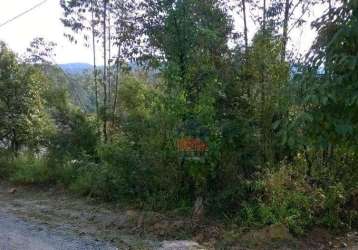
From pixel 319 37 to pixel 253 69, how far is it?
3510 millimetres

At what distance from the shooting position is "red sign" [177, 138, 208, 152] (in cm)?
585

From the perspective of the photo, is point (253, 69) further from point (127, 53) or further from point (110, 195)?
point (127, 53)

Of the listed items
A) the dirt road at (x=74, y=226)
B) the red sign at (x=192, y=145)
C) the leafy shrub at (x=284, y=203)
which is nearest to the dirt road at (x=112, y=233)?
the dirt road at (x=74, y=226)

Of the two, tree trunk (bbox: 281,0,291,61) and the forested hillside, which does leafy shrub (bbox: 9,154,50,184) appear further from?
tree trunk (bbox: 281,0,291,61)

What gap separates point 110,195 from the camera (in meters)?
7.27

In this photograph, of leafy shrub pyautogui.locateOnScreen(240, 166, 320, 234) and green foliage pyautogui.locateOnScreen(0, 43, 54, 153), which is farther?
green foliage pyautogui.locateOnScreen(0, 43, 54, 153)

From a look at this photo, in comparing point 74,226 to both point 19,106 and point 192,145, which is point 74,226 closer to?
point 192,145

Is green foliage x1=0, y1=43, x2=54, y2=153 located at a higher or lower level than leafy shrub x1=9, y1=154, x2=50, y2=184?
higher

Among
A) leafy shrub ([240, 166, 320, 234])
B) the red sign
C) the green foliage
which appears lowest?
leafy shrub ([240, 166, 320, 234])

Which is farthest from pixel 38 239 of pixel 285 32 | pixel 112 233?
pixel 285 32

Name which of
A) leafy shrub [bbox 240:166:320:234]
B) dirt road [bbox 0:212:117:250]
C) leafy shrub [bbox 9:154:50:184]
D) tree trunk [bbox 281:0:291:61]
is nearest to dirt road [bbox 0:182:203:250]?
dirt road [bbox 0:212:117:250]

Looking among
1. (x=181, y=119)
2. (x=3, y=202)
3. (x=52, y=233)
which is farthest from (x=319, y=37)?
(x=3, y=202)

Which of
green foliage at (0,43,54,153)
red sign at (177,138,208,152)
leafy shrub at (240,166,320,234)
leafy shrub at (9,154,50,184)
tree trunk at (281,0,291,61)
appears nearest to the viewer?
leafy shrub at (240,166,320,234)

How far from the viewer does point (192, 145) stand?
5891 mm
